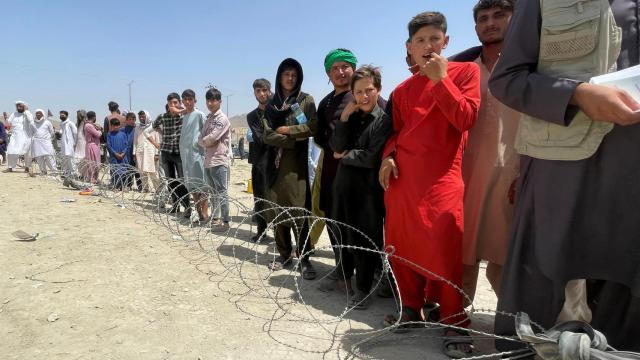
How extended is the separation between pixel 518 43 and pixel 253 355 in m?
2.32

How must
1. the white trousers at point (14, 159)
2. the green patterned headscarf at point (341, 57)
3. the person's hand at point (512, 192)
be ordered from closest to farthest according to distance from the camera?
1. the person's hand at point (512, 192)
2. the green patterned headscarf at point (341, 57)
3. the white trousers at point (14, 159)

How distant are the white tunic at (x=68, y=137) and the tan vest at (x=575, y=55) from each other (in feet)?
43.4

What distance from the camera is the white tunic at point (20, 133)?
42.0 feet

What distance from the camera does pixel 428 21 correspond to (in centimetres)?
257

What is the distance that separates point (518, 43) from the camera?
1.91 metres

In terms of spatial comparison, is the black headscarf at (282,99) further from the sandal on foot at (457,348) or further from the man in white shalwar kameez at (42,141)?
the man in white shalwar kameez at (42,141)

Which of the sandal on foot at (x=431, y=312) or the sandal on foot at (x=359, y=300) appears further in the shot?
the sandal on foot at (x=359, y=300)

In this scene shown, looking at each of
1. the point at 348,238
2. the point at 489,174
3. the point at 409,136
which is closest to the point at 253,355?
the point at 348,238

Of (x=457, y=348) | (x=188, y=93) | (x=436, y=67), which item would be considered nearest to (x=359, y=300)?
(x=457, y=348)

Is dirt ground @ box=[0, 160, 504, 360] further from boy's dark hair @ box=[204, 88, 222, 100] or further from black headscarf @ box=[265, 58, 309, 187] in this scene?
boy's dark hair @ box=[204, 88, 222, 100]

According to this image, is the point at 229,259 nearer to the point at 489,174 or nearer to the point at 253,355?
the point at 253,355

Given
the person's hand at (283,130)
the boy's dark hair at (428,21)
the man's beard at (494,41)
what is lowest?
the person's hand at (283,130)

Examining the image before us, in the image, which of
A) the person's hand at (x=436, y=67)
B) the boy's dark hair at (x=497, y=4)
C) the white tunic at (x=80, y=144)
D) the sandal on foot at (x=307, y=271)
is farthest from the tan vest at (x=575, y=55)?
the white tunic at (x=80, y=144)

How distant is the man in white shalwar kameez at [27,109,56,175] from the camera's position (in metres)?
12.6
